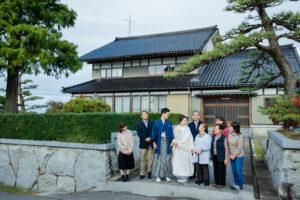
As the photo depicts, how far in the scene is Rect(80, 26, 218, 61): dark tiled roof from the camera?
17.2m

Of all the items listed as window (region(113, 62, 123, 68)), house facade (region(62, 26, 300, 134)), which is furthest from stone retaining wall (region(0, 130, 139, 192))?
window (region(113, 62, 123, 68))

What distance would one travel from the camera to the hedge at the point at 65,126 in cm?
699

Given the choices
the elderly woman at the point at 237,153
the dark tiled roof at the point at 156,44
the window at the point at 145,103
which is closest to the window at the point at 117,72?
the dark tiled roof at the point at 156,44

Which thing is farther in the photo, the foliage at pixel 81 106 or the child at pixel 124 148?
the foliage at pixel 81 106

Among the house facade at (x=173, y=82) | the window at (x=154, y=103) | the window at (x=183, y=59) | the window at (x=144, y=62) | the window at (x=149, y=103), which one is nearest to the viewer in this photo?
the house facade at (x=173, y=82)

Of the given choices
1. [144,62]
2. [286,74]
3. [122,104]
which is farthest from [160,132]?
[144,62]

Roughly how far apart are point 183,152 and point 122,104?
11.5m

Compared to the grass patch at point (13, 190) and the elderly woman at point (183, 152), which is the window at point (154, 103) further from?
the elderly woman at point (183, 152)

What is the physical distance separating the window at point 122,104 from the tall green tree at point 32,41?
4406mm

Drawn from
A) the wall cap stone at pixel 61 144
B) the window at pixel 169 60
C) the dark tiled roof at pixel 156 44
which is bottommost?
the wall cap stone at pixel 61 144

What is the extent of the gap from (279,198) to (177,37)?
17.3 metres

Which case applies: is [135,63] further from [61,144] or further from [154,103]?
[61,144]

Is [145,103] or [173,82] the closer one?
[173,82]

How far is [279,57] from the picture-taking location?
707 centimetres
